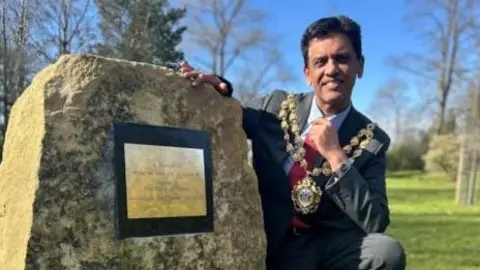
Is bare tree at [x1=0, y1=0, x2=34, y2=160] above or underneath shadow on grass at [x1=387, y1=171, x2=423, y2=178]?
underneath

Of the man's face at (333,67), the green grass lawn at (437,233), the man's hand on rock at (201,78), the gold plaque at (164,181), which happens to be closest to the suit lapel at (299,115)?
the man's face at (333,67)

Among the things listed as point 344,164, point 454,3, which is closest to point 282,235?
point 344,164

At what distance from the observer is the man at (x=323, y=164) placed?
271cm

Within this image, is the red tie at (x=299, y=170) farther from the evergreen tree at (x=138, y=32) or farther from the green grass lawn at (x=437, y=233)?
the green grass lawn at (x=437, y=233)

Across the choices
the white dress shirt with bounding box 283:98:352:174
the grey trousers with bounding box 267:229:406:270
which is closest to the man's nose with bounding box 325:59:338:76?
the white dress shirt with bounding box 283:98:352:174

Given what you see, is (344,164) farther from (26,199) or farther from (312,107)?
A: (26,199)

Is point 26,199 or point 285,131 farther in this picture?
point 285,131

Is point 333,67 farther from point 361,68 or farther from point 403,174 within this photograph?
point 403,174

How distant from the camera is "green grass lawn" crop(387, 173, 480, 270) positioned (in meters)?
6.11

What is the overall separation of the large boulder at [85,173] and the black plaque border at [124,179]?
2 centimetres

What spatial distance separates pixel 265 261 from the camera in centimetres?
286

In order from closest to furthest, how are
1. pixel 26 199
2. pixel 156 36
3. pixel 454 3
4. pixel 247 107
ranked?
pixel 26 199, pixel 247 107, pixel 156 36, pixel 454 3

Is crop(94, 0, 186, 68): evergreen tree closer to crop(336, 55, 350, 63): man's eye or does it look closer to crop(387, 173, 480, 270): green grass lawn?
crop(336, 55, 350, 63): man's eye

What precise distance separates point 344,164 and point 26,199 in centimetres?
128
